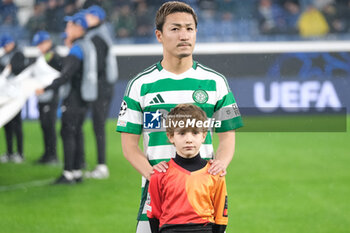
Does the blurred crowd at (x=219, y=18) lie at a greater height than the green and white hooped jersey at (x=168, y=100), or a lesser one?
greater

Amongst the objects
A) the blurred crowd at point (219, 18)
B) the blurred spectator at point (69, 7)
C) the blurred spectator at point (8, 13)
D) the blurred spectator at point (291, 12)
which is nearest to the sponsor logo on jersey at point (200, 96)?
the blurred crowd at point (219, 18)

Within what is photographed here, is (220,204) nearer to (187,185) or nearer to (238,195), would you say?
(187,185)

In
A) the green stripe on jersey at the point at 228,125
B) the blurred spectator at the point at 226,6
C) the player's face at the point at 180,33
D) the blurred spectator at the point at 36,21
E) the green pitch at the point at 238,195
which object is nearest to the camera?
the player's face at the point at 180,33

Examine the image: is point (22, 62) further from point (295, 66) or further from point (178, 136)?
point (295, 66)

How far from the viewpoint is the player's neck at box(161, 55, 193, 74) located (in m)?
2.52

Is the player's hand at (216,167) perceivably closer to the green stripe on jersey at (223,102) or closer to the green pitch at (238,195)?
the green stripe on jersey at (223,102)

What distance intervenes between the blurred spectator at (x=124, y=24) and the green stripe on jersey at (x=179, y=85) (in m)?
13.0

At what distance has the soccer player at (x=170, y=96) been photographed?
2.46m

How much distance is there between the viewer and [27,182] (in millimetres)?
6891

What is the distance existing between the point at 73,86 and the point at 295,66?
8292 mm

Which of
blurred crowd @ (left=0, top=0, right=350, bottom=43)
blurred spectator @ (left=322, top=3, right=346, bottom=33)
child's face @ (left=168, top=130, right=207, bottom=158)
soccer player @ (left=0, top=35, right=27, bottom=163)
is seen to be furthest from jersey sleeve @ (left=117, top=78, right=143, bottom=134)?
blurred spectator @ (left=322, top=3, right=346, bottom=33)

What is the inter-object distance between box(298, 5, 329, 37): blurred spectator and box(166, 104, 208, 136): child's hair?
535 inches

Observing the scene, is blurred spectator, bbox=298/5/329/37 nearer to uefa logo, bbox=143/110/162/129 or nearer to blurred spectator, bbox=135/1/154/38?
blurred spectator, bbox=135/1/154/38

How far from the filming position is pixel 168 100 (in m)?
2.51
